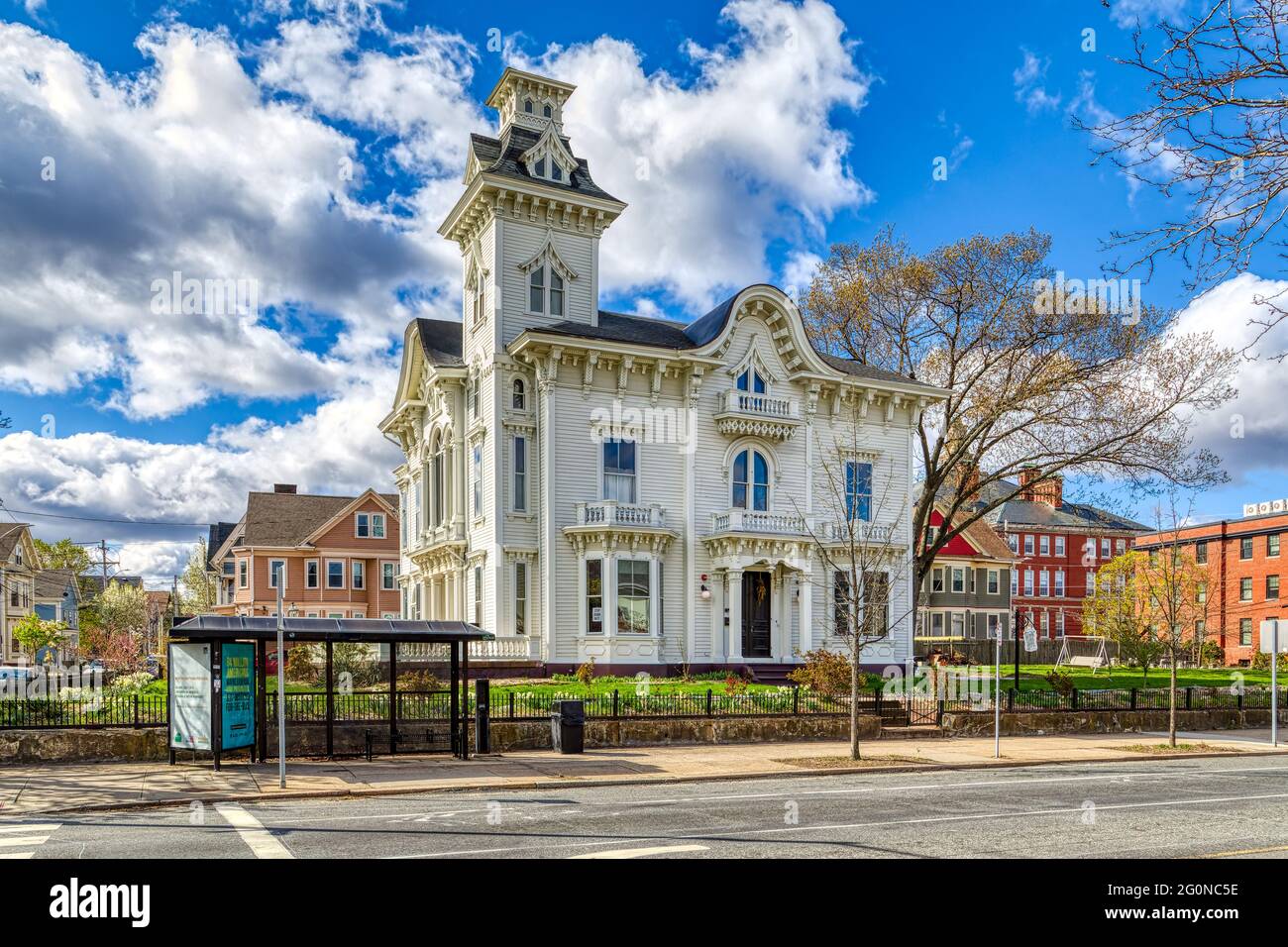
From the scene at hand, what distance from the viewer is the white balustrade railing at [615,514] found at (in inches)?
1372

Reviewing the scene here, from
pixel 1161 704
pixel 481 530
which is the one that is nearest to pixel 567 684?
pixel 481 530

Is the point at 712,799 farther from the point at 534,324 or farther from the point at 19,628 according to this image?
the point at 19,628

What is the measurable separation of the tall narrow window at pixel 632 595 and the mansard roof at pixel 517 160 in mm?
13346

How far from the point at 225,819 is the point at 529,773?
607cm

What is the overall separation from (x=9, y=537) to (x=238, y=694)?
70.6m

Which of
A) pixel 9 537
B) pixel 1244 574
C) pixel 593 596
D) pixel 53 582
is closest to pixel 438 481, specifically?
pixel 593 596

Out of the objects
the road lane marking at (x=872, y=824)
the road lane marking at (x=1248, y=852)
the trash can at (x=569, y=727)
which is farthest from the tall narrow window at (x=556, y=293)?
the road lane marking at (x=1248, y=852)

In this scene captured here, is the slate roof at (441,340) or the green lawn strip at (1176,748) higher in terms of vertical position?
the slate roof at (441,340)

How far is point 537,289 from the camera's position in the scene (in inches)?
1491

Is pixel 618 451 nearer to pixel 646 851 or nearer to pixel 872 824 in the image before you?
pixel 872 824

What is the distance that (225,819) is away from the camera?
1352 centimetres

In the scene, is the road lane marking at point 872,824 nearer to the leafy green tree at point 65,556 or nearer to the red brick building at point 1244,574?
the red brick building at point 1244,574

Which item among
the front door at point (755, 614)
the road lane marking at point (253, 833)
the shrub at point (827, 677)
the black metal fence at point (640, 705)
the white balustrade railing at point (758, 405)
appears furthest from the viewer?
the front door at point (755, 614)
